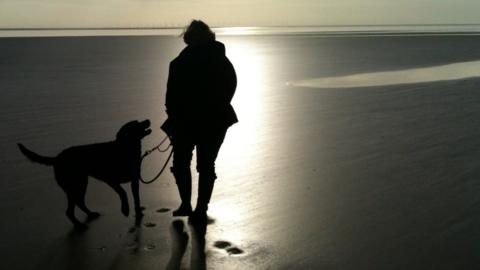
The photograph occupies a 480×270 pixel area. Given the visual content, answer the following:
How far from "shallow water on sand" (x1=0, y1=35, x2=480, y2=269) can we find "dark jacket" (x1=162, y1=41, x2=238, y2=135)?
0.96 m

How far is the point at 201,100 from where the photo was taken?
4.65 metres

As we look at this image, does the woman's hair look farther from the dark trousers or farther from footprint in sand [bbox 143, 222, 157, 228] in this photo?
footprint in sand [bbox 143, 222, 157, 228]

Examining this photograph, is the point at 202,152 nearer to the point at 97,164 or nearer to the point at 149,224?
the point at 149,224

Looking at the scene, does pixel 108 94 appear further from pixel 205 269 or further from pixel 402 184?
pixel 205 269

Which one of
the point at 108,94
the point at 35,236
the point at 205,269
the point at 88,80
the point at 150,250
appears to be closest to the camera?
the point at 205,269

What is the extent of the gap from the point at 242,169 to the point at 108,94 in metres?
8.07

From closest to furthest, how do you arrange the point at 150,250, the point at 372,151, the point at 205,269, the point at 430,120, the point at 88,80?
the point at 205,269, the point at 150,250, the point at 372,151, the point at 430,120, the point at 88,80

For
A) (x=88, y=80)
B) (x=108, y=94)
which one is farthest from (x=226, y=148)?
(x=88, y=80)

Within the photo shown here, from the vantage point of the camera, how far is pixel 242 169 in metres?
6.41

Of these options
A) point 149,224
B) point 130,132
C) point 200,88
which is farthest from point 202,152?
point 149,224

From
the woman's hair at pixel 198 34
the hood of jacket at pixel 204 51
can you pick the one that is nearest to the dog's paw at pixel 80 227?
the hood of jacket at pixel 204 51

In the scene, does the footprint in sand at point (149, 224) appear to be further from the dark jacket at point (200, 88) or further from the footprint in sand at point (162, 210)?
the dark jacket at point (200, 88)

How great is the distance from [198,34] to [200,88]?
497 millimetres

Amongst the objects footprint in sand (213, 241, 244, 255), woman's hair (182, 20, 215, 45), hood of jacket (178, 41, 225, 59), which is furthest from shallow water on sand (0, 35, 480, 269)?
woman's hair (182, 20, 215, 45)
